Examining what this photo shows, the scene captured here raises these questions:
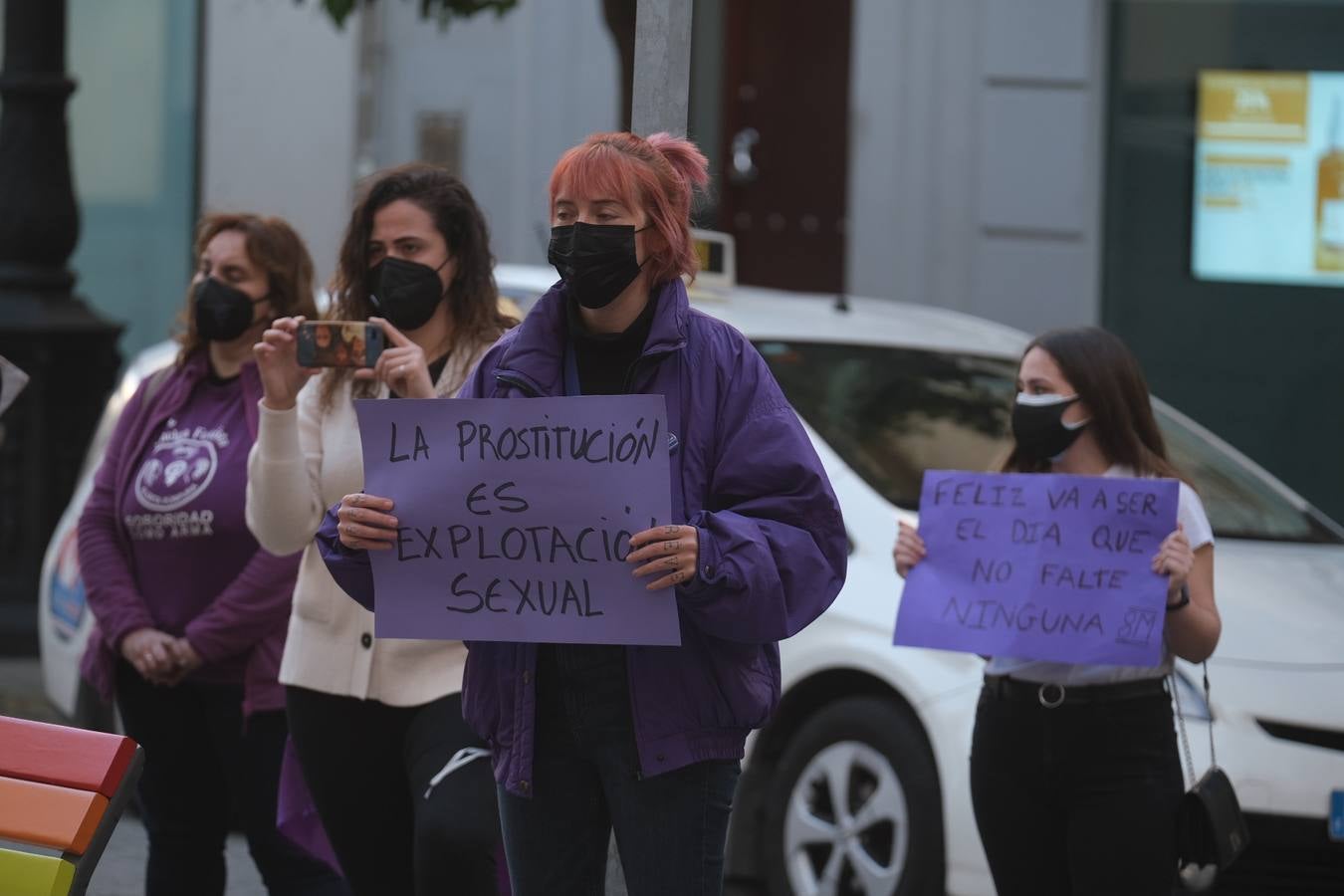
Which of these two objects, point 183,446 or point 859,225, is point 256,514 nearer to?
point 183,446

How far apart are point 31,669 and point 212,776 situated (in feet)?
15.3

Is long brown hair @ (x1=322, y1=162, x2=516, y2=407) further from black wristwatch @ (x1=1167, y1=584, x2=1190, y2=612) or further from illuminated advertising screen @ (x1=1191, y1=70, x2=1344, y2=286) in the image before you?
illuminated advertising screen @ (x1=1191, y1=70, x2=1344, y2=286)

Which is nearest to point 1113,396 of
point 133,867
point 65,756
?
point 65,756

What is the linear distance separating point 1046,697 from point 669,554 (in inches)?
51.8

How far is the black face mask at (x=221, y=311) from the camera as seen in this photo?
15.7 ft

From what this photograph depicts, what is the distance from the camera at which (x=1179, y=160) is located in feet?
37.2

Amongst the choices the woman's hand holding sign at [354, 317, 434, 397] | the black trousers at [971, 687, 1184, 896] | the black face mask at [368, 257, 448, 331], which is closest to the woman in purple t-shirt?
the black face mask at [368, 257, 448, 331]

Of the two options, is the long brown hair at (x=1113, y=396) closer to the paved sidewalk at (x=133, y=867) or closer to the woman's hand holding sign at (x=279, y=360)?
the woman's hand holding sign at (x=279, y=360)

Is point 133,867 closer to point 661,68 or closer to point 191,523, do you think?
point 191,523

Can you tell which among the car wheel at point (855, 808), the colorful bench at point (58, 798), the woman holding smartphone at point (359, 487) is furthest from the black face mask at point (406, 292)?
the car wheel at point (855, 808)

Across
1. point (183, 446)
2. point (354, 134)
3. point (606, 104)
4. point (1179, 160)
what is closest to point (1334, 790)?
point (183, 446)

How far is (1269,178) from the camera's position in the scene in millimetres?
11086

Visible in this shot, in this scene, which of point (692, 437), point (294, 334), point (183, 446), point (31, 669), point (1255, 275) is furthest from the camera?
point (1255, 275)

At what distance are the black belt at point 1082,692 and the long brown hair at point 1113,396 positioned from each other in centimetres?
45
